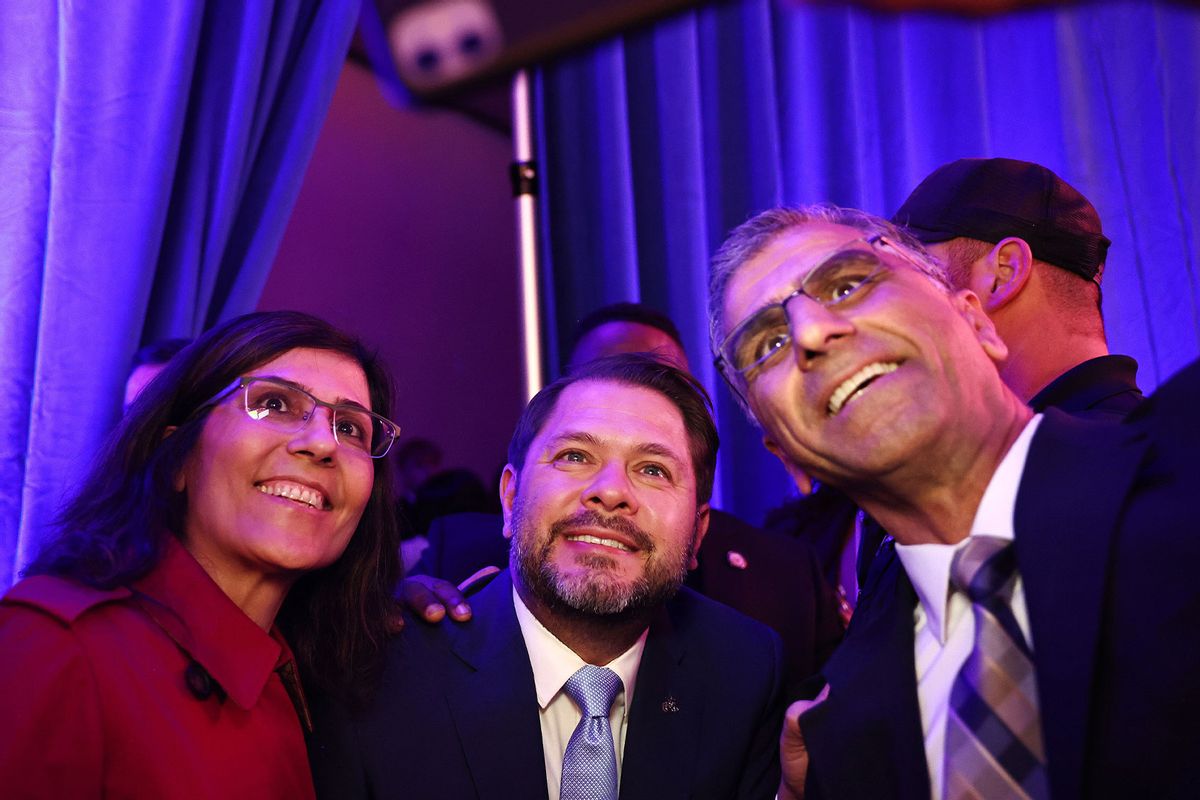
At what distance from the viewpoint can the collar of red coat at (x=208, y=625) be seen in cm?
155

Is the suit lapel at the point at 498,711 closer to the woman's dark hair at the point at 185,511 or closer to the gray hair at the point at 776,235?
the woman's dark hair at the point at 185,511

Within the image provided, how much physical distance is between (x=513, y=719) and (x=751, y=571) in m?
0.88

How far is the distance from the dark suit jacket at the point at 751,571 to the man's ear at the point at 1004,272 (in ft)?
2.63

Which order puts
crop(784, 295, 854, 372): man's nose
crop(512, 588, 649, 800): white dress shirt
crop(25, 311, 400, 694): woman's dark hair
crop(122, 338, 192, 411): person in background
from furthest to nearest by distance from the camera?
1. crop(122, 338, 192, 411): person in background
2. crop(512, 588, 649, 800): white dress shirt
3. crop(25, 311, 400, 694): woman's dark hair
4. crop(784, 295, 854, 372): man's nose

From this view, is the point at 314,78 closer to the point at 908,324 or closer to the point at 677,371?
the point at 677,371

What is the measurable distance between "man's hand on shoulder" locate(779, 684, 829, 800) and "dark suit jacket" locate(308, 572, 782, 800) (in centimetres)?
27

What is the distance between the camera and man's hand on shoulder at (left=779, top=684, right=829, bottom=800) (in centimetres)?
155

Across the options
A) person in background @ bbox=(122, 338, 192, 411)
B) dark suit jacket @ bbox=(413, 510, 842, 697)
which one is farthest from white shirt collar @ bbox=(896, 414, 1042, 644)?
person in background @ bbox=(122, 338, 192, 411)

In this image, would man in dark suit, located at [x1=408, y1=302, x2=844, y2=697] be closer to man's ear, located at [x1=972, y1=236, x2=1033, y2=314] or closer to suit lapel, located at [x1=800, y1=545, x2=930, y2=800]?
man's ear, located at [x1=972, y1=236, x2=1033, y2=314]

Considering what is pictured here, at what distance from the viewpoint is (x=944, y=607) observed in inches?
55.5

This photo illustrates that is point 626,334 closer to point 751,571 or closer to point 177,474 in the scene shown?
point 751,571

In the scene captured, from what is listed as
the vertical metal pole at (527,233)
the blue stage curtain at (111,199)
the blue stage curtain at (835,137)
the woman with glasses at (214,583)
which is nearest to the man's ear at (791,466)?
the woman with glasses at (214,583)

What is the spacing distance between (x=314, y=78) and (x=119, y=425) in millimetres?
1203

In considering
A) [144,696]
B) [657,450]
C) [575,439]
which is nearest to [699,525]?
[657,450]
